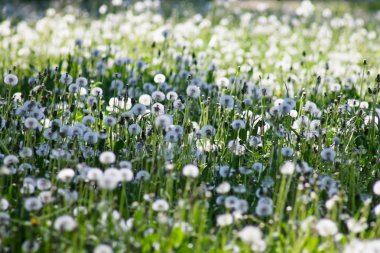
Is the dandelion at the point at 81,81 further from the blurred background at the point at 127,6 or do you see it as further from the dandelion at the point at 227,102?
the blurred background at the point at 127,6

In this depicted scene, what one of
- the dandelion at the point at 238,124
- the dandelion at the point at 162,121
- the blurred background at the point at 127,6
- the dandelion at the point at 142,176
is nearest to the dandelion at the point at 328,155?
the dandelion at the point at 238,124

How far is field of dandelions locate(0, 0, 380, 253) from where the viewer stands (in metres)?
2.39

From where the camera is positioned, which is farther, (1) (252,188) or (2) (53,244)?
(1) (252,188)

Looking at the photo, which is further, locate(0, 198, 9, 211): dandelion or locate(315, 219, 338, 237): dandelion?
locate(0, 198, 9, 211): dandelion

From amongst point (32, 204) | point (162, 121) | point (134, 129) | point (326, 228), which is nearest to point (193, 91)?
point (134, 129)

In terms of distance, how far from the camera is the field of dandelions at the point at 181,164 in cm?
239

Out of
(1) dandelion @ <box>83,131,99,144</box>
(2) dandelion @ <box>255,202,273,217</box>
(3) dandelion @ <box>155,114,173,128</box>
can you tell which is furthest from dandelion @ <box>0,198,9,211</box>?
(2) dandelion @ <box>255,202,273,217</box>

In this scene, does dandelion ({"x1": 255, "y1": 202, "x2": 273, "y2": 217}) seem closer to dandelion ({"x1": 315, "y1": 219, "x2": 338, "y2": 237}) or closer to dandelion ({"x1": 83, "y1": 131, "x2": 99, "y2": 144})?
dandelion ({"x1": 315, "y1": 219, "x2": 338, "y2": 237})

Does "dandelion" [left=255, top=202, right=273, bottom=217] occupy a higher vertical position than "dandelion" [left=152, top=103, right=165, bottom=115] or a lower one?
lower

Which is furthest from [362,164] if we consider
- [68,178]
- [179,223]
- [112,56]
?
[112,56]

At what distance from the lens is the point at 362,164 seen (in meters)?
3.55

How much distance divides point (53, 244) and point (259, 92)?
2.56 m

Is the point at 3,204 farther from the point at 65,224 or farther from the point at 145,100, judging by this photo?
the point at 145,100

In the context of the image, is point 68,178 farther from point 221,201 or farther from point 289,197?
point 289,197
